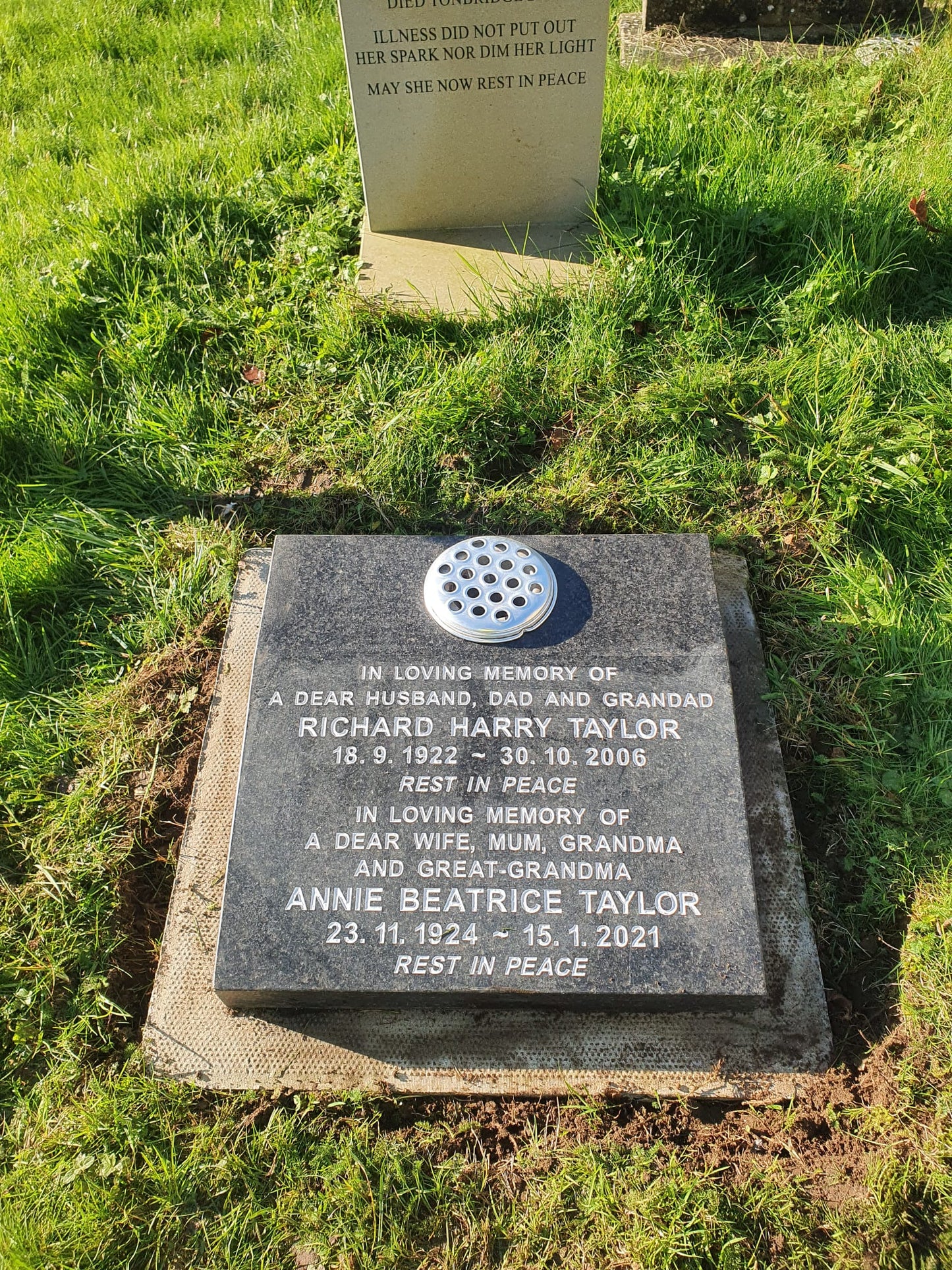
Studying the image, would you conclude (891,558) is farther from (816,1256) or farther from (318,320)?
(318,320)

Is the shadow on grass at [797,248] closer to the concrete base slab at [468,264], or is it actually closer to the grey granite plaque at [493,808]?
the concrete base slab at [468,264]

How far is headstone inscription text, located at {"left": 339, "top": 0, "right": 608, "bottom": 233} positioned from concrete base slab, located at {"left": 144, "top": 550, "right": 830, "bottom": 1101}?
7.90 feet

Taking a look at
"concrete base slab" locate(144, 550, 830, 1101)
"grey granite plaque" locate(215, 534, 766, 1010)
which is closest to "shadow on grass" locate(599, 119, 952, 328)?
"grey granite plaque" locate(215, 534, 766, 1010)

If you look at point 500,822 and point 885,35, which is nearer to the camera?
point 500,822

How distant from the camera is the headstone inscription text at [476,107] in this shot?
2.68m

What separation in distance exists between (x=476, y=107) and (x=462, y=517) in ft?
4.67

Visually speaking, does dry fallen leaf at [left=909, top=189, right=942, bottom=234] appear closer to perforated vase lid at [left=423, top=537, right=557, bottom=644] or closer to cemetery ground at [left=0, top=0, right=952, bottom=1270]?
cemetery ground at [left=0, top=0, right=952, bottom=1270]

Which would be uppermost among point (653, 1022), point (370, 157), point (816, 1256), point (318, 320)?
point (370, 157)

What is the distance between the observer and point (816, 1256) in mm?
1569

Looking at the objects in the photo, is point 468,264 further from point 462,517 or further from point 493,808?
point 493,808

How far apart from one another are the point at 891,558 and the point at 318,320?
1.94 meters

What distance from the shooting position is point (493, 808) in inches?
70.2

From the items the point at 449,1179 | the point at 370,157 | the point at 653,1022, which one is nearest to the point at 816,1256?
the point at 653,1022

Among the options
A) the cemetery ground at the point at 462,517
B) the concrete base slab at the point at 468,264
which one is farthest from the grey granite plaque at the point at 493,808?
the concrete base slab at the point at 468,264
